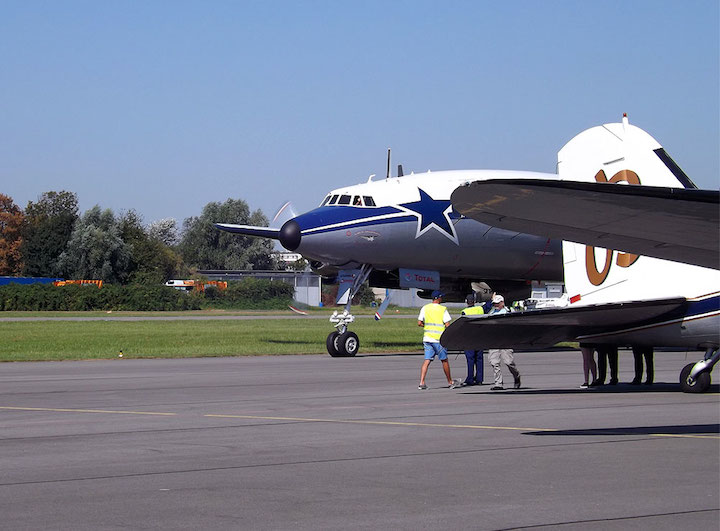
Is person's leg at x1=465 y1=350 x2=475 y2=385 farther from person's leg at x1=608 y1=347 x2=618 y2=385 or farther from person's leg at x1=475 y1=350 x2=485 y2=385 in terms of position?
person's leg at x1=608 y1=347 x2=618 y2=385

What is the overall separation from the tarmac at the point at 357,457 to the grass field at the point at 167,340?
1019 cm

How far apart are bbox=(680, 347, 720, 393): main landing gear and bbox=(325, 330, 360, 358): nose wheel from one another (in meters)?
12.2

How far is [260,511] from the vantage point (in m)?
6.72

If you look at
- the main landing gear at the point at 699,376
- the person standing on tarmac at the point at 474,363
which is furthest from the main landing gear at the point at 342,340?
the main landing gear at the point at 699,376

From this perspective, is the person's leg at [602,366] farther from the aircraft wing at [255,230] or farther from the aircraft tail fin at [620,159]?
the aircraft wing at [255,230]

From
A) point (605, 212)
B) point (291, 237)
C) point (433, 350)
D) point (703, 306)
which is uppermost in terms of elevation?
point (291, 237)

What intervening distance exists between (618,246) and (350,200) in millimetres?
17514

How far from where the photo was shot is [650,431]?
10672 millimetres

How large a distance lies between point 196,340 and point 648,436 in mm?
25463

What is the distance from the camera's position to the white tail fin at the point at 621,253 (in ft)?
45.1

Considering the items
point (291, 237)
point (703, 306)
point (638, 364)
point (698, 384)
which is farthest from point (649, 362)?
point (291, 237)

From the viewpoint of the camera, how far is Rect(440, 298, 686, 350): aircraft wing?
1234cm

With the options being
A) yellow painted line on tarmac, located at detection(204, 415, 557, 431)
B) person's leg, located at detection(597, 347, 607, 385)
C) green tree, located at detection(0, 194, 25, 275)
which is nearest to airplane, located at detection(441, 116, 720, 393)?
person's leg, located at detection(597, 347, 607, 385)

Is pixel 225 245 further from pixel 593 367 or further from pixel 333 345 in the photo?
pixel 593 367
